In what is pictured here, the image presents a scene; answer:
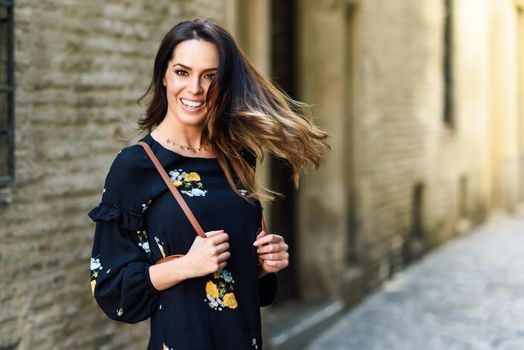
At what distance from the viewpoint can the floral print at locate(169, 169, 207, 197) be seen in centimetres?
280

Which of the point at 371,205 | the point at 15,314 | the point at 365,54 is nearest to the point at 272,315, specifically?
the point at 371,205

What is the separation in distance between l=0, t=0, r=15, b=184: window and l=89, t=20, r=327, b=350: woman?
65.9 inches

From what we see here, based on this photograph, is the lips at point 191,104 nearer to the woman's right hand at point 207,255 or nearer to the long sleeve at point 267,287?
the woman's right hand at point 207,255

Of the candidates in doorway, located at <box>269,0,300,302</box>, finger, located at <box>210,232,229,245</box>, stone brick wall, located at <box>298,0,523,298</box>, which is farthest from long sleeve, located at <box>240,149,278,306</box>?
stone brick wall, located at <box>298,0,523,298</box>

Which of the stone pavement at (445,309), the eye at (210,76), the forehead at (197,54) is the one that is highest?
the forehead at (197,54)

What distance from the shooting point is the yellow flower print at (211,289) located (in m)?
2.81

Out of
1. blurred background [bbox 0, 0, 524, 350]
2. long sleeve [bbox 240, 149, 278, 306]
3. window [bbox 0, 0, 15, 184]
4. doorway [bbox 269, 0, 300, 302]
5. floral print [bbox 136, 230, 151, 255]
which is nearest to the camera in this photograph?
floral print [bbox 136, 230, 151, 255]

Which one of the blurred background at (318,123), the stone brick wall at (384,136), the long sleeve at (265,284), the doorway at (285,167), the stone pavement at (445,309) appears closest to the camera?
the long sleeve at (265,284)

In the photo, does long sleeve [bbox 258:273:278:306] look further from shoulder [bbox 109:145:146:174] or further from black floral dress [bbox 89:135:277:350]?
shoulder [bbox 109:145:146:174]

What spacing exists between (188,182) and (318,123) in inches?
238

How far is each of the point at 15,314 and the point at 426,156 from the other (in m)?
8.87

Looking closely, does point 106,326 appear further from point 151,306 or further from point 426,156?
point 426,156

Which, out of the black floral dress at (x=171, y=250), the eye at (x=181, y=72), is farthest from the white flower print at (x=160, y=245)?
the eye at (x=181, y=72)

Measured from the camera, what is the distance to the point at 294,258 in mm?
9180
